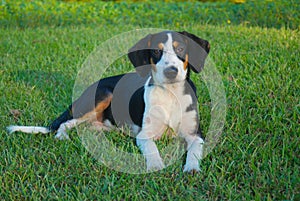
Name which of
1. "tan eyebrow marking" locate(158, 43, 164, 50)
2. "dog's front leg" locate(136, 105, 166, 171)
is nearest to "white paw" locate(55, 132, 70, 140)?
"dog's front leg" locate(136, 105, 166, 171)

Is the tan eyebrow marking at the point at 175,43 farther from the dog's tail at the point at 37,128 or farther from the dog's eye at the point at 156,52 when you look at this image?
the dog's tail at the point at 37,128

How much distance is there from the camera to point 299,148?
3680 mm

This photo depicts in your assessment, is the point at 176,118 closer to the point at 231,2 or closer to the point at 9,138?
the point at 9,138

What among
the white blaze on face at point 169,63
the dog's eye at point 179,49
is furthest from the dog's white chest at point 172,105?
the dog's eye at point 179,49

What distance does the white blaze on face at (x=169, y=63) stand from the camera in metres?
3.67

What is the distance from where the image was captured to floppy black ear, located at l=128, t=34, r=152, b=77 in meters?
3.91

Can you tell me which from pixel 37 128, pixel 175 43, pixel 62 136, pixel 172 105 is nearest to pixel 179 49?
pixel 175 43

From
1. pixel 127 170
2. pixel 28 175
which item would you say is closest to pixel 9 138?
pixel 28 175

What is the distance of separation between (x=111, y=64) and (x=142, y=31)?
2016 mm

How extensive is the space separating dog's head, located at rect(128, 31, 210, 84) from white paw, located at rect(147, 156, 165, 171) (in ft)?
2.22

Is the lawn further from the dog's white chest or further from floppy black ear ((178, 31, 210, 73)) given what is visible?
floppy black ear ((178, 31, 210, 73))

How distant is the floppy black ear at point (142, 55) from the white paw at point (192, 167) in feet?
3.21

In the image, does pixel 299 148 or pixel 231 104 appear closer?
pixel 299 148

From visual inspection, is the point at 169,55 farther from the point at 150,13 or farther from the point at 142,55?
the point at 150,13
